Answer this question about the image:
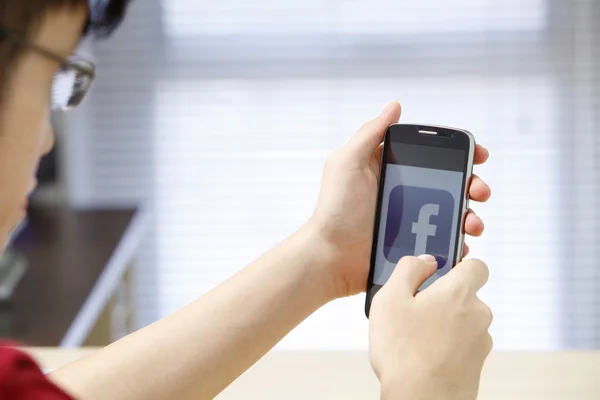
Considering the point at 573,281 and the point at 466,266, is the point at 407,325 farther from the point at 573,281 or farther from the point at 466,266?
the point at 573,281

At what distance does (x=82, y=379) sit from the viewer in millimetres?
708

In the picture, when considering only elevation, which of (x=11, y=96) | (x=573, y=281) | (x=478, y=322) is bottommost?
(x=573, y=281)

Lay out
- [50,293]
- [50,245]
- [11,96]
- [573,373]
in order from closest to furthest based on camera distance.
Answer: [11,96]
[573,373]
[50,293]
[50,245]

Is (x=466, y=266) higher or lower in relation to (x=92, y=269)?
higher

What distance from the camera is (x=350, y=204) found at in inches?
33.4

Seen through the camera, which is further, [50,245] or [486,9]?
[486,9]

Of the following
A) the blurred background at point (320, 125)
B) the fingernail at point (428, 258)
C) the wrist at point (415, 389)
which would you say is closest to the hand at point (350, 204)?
the fingernail at point (428, 258)

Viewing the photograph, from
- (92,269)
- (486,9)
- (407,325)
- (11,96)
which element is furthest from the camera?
(486,9)

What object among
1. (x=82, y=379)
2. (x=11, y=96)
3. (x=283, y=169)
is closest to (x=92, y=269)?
(x=283, y=169)

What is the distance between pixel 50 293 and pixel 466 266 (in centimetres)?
128

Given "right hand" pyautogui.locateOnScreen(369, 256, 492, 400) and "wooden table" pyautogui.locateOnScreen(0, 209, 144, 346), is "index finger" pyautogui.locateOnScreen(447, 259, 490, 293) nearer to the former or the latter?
"right hand" pyautogui.locateOnScreen(369, 256, 492, 400)

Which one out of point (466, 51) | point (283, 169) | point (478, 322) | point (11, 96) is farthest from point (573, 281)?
point (11, 96)

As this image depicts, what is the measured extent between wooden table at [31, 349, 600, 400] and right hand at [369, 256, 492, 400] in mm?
129

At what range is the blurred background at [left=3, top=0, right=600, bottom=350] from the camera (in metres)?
2.64
